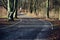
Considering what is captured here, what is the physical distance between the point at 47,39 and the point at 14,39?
216cm

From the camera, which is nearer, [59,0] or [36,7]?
[59,0]

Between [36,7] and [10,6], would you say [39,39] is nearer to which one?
[10,6]

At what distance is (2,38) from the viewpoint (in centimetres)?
1521

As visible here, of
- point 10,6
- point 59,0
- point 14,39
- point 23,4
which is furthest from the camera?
point 23,4

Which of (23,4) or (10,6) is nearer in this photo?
(10,6)

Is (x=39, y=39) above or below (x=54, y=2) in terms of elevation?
below

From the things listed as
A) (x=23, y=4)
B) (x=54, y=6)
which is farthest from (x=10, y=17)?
(x=23, y=4)

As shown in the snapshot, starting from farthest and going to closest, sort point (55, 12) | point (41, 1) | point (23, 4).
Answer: point (23, 4), point (41, 1), point (55, 12)

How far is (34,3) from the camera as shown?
66312mm

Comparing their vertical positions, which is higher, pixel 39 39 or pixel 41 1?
pixel 41 1

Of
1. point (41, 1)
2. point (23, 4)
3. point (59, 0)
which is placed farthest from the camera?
point (23, 4)

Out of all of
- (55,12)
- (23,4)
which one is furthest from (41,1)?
(23,4)

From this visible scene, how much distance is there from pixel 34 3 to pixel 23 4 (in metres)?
25.4

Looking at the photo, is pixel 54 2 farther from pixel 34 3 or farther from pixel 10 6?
pixel 10 6
